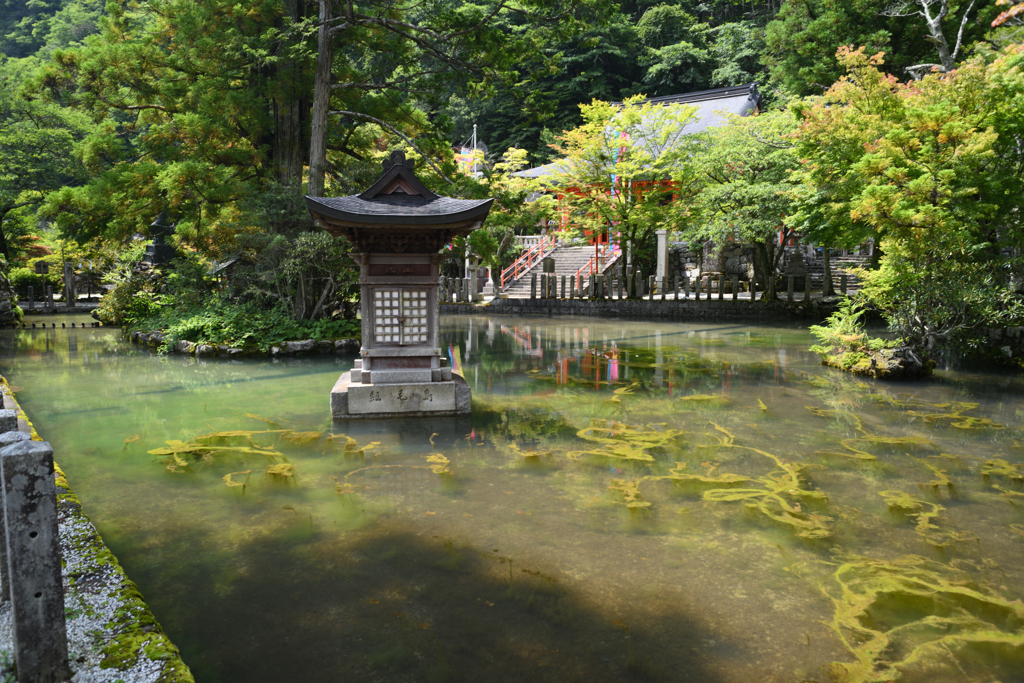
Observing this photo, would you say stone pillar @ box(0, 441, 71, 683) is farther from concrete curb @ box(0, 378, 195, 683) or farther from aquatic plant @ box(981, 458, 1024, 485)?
aquatic plant @ box(981, 458, 1024, 485)

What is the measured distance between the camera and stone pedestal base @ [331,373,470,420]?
804cm

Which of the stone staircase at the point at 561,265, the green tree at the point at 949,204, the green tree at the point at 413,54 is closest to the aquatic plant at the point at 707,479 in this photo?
the green tree at the point at 949,204

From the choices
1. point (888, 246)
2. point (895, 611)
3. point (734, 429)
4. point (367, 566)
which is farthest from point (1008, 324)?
point (367, 566)

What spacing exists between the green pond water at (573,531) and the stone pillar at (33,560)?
0.95 meters

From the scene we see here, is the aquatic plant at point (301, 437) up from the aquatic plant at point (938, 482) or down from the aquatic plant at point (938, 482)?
up

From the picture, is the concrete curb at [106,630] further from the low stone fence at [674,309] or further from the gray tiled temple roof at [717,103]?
the gray tiled temple roof at [717,103]

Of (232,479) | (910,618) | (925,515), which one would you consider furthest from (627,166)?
Answer: (910,618)

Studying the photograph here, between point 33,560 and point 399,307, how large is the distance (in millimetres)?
6507

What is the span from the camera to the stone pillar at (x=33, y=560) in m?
2.14

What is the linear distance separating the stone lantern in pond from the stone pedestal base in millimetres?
13

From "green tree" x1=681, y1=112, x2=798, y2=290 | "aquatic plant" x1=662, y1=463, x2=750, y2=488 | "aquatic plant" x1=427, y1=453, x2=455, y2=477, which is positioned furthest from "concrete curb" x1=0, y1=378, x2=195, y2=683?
"green tree" x1=681, y1=112, x2=798, y2=290

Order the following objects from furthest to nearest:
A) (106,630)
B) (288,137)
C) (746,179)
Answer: (746,179), (288,137), (106,630)

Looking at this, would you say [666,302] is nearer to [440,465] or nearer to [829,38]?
[829,38]

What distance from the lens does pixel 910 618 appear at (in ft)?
11.5
